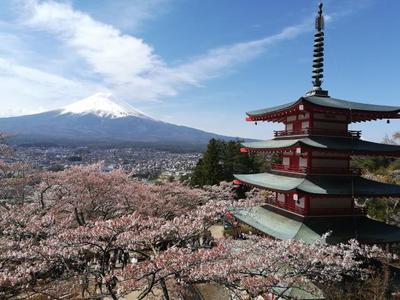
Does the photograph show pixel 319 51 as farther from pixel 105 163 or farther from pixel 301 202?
pixel 105 163

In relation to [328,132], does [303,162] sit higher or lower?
lower

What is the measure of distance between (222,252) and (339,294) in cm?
471

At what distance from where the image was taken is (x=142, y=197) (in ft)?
65.4

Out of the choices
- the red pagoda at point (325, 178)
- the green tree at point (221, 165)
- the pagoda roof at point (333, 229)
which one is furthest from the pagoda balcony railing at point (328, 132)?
the green tree at point (221, 165)

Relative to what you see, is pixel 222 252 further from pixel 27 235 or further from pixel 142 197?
pixel 142 197

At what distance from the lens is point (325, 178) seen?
42.3 ft

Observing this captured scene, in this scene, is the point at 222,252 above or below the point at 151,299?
above

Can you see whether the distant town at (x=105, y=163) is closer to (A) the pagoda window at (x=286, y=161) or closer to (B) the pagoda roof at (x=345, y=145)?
(A) the pagoda window at (x=286, y=161)

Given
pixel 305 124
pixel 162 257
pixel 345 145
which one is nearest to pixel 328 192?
pixel 345 145

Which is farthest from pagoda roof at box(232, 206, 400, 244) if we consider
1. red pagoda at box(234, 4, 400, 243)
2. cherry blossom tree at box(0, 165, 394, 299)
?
cherry blossom tree at box(0, 165, 394, 299)

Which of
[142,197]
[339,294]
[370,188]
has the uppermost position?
[370,188]

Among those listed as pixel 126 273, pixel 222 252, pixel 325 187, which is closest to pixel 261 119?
pixel 325 187

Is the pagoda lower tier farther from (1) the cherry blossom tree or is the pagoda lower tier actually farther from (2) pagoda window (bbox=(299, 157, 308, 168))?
(1) the cherry blossom tree

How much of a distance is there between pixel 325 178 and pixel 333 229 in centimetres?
190
